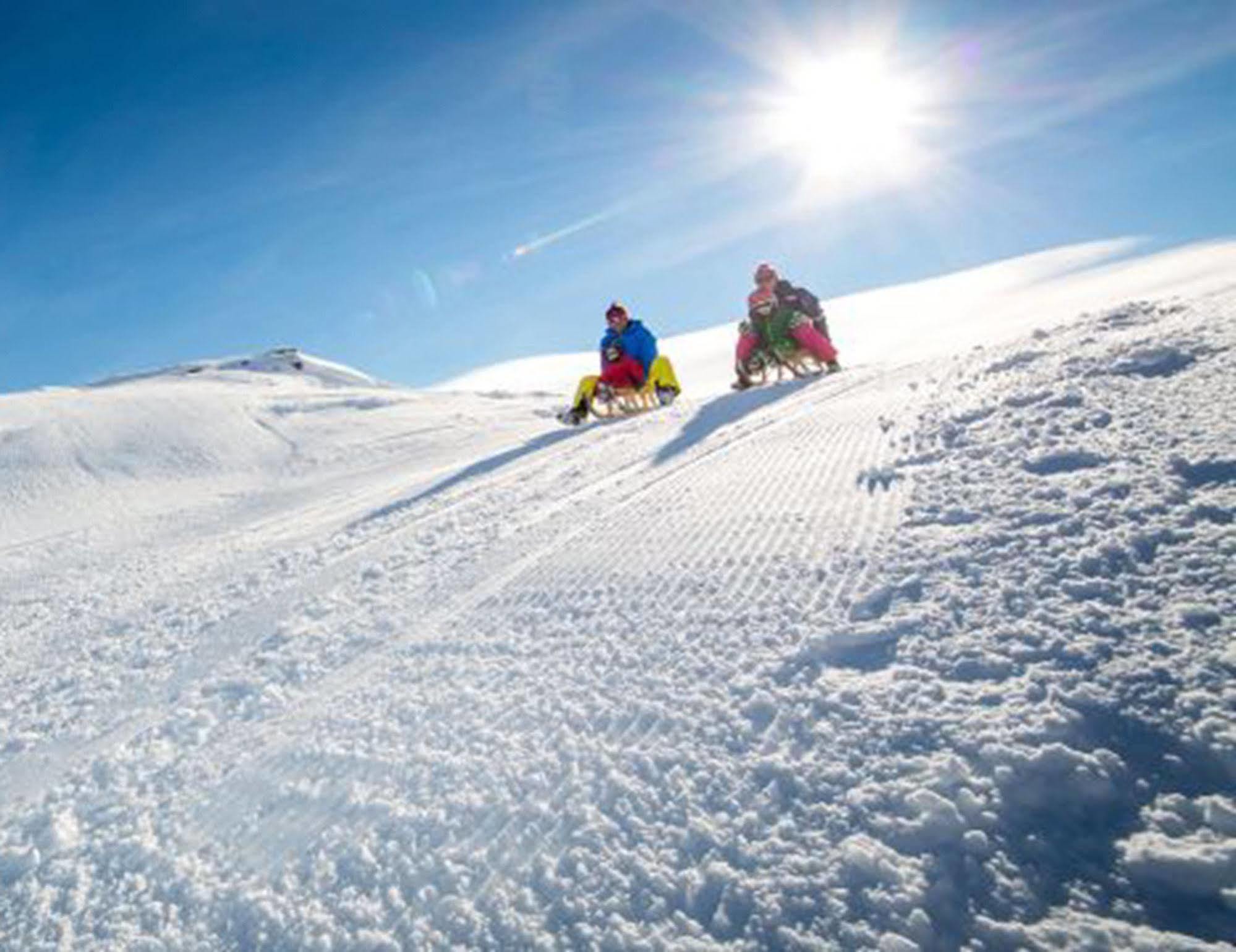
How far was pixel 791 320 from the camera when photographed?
11539mm

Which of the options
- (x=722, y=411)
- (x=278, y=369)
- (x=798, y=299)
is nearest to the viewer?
(x=722, y=411)

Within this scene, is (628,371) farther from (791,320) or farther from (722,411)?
(722,411)

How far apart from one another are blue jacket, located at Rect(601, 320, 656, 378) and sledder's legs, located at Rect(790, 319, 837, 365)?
2105mm

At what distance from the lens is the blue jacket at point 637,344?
11.2 m

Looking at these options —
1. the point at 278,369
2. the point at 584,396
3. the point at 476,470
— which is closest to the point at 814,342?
the point at 584,396

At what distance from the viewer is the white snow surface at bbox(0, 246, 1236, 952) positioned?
5.32 ft

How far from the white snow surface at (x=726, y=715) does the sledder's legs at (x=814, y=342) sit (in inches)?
253

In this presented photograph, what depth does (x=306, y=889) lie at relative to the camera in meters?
1.98

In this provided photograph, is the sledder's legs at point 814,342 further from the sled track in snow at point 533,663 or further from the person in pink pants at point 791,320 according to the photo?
the sled track in snow at point 533,663

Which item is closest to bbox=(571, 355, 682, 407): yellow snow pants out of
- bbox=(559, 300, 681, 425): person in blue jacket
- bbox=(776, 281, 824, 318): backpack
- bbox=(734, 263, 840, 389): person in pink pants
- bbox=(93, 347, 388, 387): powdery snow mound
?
bbox=(559, 300, 681, 425): person in blue jacket

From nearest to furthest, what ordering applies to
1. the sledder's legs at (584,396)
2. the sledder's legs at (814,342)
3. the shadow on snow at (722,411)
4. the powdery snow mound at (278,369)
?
the shadow on snow at (722,411) < the sledder's legs at (584,396) < the sledder's legs at (814,342) < the powdery snow mound at (278,369)

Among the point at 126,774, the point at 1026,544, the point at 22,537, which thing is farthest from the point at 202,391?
the point at 1026,544

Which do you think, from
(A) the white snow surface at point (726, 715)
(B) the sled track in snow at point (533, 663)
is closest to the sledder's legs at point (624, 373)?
(A) the white snow surface at point (726, 715)

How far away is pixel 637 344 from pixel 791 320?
2356mm
